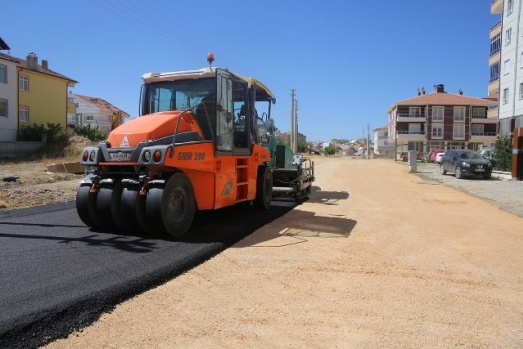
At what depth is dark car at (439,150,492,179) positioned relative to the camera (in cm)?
2258

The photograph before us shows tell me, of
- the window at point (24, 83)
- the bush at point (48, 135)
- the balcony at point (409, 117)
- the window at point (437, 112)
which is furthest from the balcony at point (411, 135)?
the window at point (24, 83)

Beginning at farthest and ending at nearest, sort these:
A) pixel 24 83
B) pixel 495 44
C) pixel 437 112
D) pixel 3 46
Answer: pixel 437 112 < pixel 495 44 < pixel 24 83 < pixel 3 46

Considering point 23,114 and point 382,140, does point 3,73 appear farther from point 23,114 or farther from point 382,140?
point 382,140

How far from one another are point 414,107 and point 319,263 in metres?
69.7

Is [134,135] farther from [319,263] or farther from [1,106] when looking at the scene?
[1,106]

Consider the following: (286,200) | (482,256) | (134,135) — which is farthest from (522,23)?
(134,135)

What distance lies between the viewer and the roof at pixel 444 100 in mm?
68500

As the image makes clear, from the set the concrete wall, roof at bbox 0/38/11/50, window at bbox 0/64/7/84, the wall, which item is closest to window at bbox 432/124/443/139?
the concrete wall

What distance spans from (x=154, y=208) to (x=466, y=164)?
20448 mm

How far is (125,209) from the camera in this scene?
6.50 m

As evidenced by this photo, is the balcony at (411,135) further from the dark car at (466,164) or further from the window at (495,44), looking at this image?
the dark car at (466,164)

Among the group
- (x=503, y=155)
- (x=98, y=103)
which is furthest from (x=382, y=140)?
(x=503, y=155)

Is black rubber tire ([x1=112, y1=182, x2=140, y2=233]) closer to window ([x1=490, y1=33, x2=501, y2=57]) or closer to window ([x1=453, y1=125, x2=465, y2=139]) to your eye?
window ([x1=490, y1=33, x2=501, y2=57])

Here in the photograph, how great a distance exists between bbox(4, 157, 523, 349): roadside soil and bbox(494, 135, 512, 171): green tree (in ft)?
62.2
